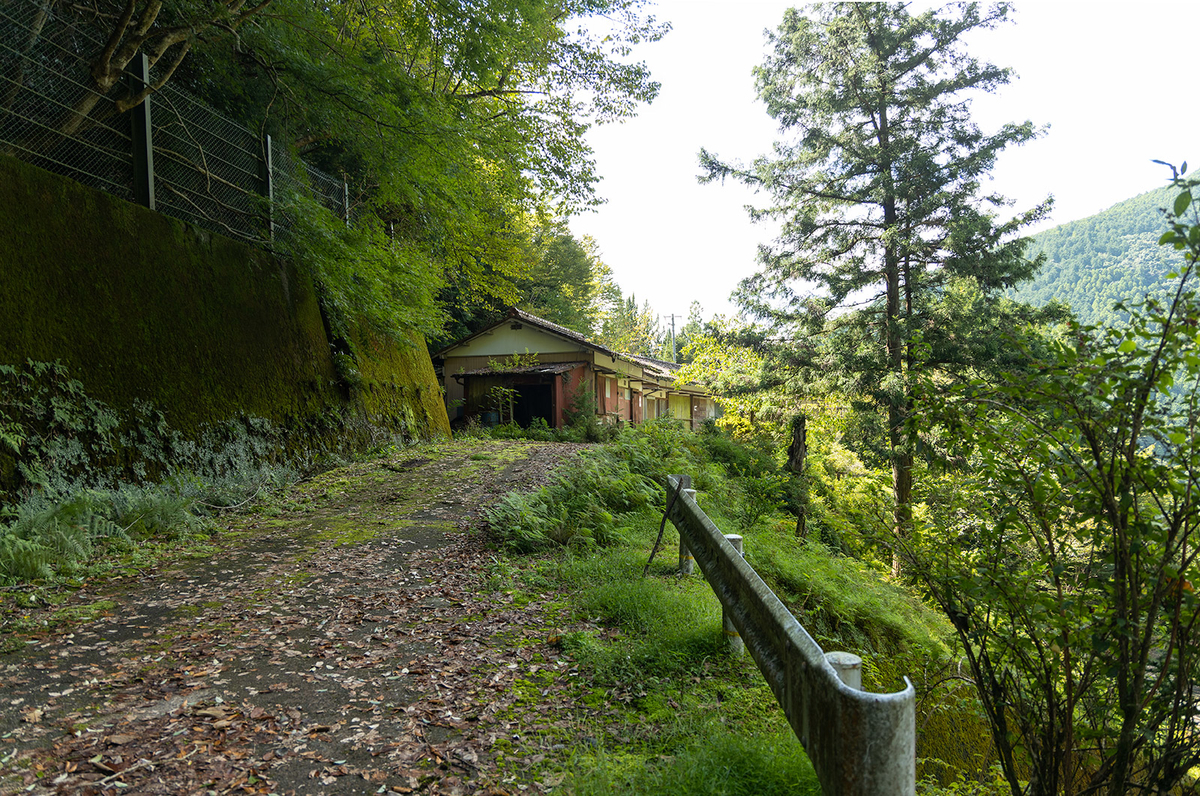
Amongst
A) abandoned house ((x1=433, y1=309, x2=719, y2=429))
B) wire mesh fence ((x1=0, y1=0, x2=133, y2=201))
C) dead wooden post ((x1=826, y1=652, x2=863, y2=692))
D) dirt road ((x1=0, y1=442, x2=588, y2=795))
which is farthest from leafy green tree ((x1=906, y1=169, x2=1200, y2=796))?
abandoned house ((x1=433, y1=309, x2=719, y2=429))

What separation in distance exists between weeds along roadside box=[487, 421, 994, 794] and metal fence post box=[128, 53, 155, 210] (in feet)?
24.8

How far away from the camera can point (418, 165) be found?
Result: 35.9 feet

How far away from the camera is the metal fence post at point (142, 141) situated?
9.01 metres

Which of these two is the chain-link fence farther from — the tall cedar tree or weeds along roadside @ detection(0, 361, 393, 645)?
the tall cedar tree

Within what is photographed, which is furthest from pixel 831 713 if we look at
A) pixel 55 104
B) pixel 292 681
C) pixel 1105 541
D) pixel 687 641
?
pixel 55 104

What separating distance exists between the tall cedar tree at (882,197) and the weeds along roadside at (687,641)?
6308 mm

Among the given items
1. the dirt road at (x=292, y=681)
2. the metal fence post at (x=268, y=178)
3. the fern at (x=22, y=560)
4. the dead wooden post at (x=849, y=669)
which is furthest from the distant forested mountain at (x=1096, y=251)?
the fern at (x=22, y=560)

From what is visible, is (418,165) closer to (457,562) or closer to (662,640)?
(457,562)

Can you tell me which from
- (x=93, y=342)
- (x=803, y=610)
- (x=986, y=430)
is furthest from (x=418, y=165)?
(x=986, y=430)

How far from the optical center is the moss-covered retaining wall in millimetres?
7086

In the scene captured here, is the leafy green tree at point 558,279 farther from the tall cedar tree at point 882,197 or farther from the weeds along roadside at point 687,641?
the weeds along roadside at point 687,641

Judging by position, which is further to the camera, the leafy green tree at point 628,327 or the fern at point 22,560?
the leafy green tree at point 628,327

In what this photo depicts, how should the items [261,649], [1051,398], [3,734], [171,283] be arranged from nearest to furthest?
[1051,398]
[3,734]
[261,649]
[171,283]

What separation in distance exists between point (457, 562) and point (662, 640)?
2.97 m
